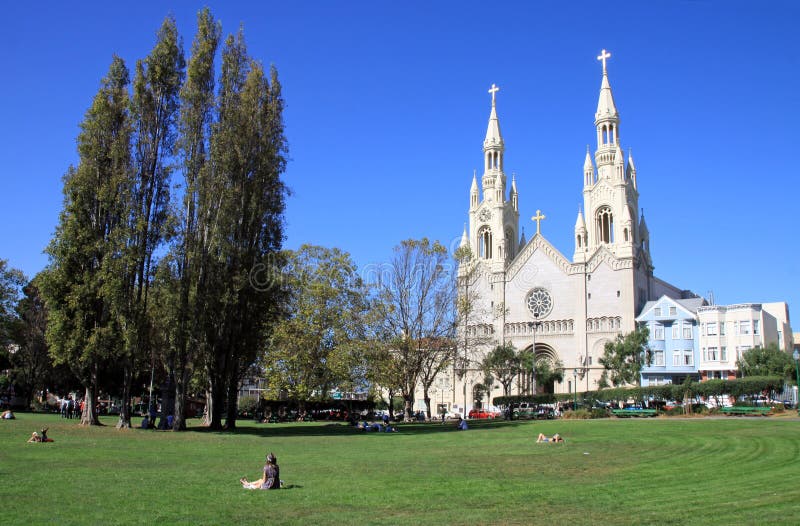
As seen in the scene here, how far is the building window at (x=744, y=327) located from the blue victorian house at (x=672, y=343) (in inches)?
171

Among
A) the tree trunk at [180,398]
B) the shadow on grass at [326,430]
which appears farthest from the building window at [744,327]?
the tree trunk at [180,398]

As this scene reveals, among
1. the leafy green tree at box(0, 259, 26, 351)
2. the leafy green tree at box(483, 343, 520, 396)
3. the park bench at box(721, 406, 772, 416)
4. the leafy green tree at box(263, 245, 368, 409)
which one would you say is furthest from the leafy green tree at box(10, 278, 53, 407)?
the park bench at box(721, 406, 772, 416)

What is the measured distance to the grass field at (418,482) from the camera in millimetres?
11414

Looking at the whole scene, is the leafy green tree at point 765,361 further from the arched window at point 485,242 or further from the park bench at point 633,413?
the arched window at point 485,242

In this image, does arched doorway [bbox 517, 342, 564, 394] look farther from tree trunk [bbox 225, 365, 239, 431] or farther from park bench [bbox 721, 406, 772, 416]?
tree trunk [bbox 225, 365, 239, 431]

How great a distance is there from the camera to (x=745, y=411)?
1636 inches

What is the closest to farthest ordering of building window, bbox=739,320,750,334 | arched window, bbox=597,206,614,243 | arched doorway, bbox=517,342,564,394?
building window, bbox=739,320,750,334 < arched doorway, bbox=517,342,564,394 < arched window, bbox=597,206,614,243

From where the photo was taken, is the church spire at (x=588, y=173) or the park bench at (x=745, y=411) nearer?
the park bench at (x=745, y=411)

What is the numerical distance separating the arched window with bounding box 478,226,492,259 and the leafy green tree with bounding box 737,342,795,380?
36.6 metres

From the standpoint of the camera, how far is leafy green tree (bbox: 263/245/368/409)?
48719 mm

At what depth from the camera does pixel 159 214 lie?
3847 cm

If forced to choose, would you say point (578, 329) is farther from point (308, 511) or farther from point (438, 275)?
point (308, 511)

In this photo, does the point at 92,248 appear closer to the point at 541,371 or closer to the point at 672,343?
the point at 541,371

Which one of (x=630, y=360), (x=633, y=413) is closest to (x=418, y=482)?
(x=633, y=413)
